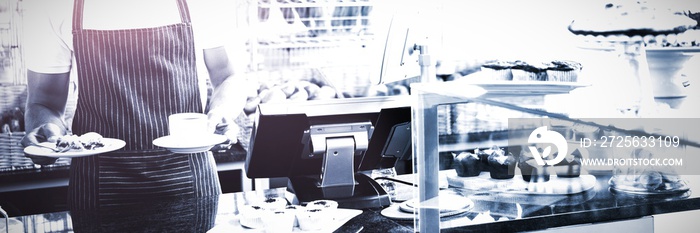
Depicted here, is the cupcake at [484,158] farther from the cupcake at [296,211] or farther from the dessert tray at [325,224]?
the cupcake at [296,211]

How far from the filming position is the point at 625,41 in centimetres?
426

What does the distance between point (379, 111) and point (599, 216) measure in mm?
842

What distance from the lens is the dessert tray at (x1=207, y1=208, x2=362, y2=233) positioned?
1898 mm

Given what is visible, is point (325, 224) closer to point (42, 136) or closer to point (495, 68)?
point (42, 136)

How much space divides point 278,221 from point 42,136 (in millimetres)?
2071

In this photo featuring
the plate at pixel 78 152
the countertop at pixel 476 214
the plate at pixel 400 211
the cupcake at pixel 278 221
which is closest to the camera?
the countertop at pixel 476 214

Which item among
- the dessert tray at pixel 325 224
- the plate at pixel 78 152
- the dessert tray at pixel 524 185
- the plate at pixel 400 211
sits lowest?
the dessert tray at pixel 325 224

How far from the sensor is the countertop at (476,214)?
1582 mm

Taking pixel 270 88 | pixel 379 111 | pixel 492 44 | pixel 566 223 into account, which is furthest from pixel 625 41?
pixel 566 223

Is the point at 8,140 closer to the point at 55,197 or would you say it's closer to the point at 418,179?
the point at 55,197

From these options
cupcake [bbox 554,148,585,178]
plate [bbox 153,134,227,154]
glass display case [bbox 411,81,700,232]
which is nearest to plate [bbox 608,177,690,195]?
glass display case [bbox 411,81,700,232]

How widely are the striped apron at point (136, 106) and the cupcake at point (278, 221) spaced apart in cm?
163

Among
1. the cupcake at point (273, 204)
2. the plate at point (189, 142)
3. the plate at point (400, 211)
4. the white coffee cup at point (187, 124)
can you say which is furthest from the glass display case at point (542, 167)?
the white coffee cup at point (187, 124)

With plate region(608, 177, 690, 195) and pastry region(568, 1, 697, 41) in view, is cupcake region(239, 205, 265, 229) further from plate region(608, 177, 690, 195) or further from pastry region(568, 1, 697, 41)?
pastry region(568, 1, 697, 41)
